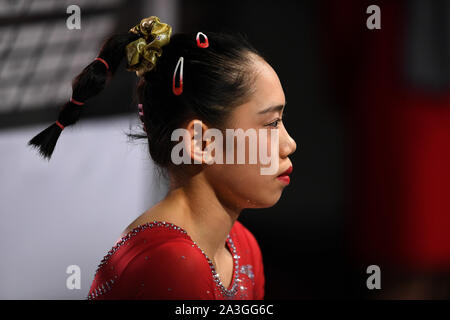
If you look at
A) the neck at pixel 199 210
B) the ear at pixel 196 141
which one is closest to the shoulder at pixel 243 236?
the neck at pixel 199 210

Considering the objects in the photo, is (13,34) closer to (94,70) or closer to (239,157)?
(94,70)

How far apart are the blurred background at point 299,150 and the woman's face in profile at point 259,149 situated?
59cm

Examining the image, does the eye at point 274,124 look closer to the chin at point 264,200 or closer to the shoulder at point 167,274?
the chin at point 264,200

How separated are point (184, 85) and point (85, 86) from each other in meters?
0.19

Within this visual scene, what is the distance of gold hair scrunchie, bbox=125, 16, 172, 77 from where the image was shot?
107cm

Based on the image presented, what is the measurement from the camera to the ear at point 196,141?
3.45ft

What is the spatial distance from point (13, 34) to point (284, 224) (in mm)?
1053

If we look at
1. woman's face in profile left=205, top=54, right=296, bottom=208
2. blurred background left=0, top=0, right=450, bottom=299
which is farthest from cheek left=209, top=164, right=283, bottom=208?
blurred background left=0, top=0, right=450, bottom=299

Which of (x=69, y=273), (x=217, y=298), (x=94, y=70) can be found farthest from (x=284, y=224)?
(x=94, y=70)

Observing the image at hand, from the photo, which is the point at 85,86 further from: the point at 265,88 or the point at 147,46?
the point at 265,88

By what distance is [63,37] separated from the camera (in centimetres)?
152

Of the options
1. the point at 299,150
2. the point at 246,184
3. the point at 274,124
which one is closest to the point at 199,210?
the point at 246,184

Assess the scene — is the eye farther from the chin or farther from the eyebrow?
the chin

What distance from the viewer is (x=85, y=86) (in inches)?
41.3
